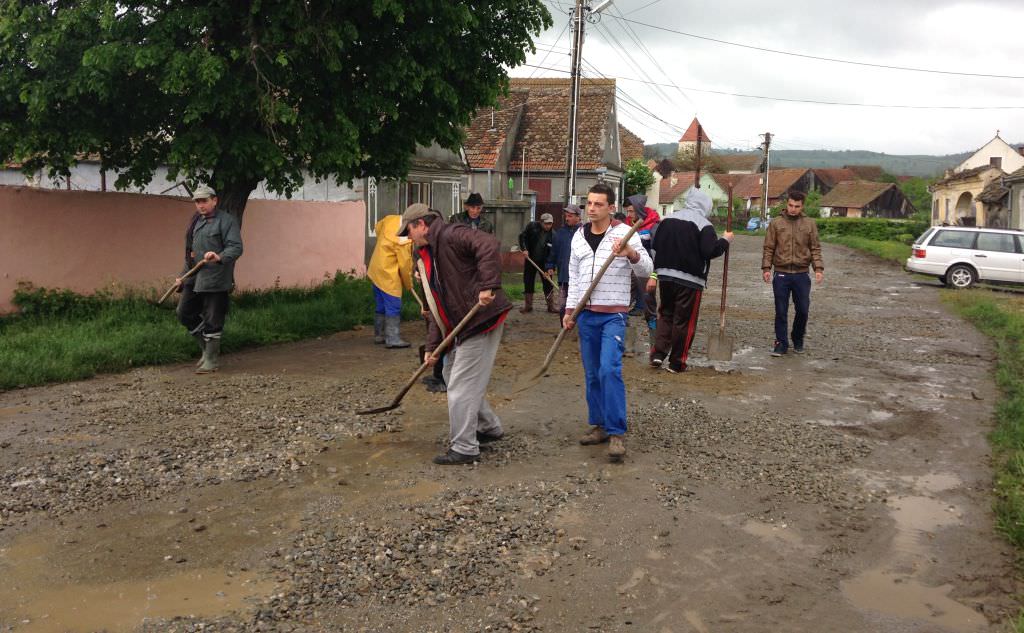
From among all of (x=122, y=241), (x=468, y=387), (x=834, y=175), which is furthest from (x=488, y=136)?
(x=834, y=175)

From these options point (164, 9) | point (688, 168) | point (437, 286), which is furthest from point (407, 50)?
point (688, 168)

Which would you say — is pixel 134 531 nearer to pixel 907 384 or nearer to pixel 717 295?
pixel 907 384

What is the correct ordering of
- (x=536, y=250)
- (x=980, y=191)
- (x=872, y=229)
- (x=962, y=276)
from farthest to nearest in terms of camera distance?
(x=872, y=229) < (x=980, y=191) < (x=962, y=276) < (x=536, y=250)

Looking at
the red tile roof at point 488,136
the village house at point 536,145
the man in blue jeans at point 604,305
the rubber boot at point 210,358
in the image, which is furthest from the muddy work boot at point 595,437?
the village house at point 536,145

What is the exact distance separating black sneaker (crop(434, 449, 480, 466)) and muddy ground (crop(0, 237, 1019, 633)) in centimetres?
9

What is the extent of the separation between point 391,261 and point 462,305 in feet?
14.3

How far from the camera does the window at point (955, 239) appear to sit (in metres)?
22.0

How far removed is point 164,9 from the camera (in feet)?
32.0

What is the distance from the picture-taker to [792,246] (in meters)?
10.7

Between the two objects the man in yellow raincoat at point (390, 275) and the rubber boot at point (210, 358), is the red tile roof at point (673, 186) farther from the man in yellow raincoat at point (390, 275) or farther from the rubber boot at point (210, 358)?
the rubber boot at point (210, 358)

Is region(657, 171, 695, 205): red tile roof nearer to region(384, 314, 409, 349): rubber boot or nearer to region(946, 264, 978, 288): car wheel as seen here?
region(946, 264, 978, 288): car wheel

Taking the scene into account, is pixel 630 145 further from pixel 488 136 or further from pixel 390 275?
pixel 390 275

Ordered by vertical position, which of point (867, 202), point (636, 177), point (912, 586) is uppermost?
point (636, 177)

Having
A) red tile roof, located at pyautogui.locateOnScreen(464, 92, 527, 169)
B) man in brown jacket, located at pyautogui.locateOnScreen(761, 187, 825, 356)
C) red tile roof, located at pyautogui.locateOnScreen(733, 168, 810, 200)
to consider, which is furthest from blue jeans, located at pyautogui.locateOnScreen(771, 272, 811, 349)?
red tile roof, located at pyautogui.locateOnScreen(733, 168, 810, 200)
